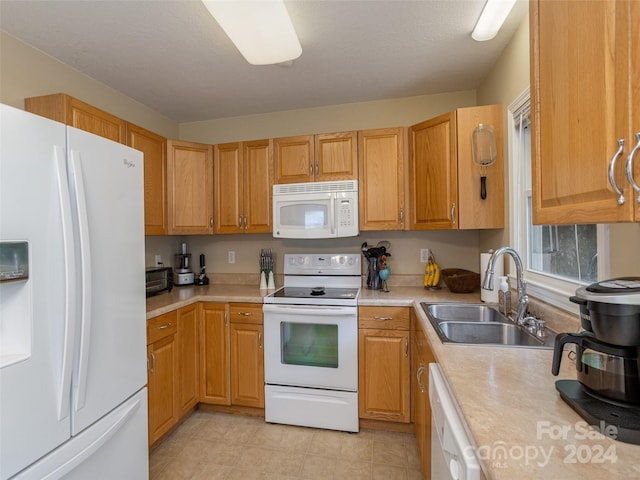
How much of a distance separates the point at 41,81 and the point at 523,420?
9.16ft

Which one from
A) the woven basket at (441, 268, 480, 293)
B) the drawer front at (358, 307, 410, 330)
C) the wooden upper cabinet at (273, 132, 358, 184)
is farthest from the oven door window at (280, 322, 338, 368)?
the wooden upper cabinet at (273, 132, 358, 184)

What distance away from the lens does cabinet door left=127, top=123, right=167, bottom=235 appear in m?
2.14

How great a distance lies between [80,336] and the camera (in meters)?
1.09

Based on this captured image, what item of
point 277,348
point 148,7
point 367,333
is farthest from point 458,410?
point 148,7

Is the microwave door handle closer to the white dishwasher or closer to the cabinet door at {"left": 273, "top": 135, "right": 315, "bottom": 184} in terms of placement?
the cabinet door at {"left": 273, "top": 135, "right": 315, "bottom": 184}

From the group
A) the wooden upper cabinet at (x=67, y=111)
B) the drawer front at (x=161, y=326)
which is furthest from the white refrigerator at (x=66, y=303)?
the wooden upper cabinet at (x=67, y=111)

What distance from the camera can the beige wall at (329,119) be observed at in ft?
8.24

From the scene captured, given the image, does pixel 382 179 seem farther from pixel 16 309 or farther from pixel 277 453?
pixel 16 309

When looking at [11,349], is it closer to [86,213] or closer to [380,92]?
[86,213]

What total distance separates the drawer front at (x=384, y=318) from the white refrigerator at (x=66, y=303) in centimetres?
134

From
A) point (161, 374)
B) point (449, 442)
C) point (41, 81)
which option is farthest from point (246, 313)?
point (41, 81)

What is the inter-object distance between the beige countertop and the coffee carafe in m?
2.29

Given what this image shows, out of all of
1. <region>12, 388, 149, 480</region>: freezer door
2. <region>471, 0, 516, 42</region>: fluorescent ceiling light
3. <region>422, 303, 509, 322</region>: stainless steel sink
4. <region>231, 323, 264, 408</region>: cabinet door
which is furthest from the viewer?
Answer: <region>231, 323, 264, 408</region>: cabinet door

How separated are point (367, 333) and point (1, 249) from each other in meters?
1.83
